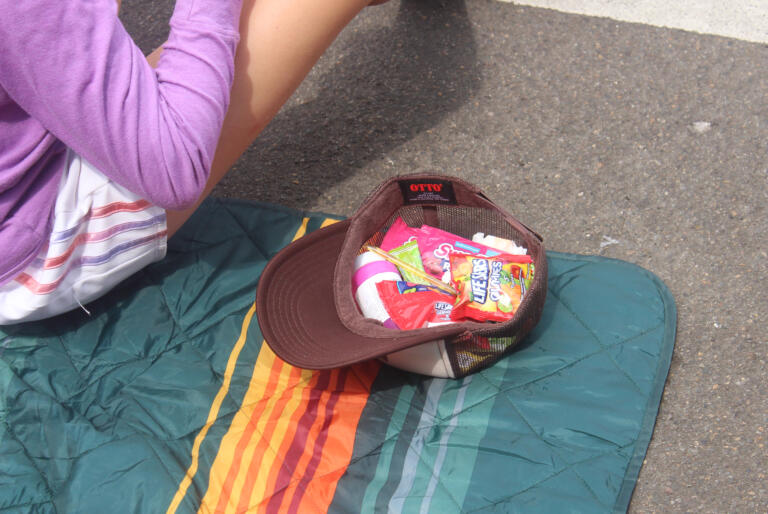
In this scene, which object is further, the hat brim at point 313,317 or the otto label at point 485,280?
the otto label at point 485,280

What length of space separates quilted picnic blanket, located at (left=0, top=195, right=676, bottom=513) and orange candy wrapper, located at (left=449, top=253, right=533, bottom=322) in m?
0.08

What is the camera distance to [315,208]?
1.47m

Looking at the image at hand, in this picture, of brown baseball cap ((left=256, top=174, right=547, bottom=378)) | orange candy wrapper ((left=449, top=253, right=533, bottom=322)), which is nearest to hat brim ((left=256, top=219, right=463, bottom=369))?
brown baseball cap ((left=256, top=174, right=547, bottom=378))

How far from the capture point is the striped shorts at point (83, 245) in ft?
3.25

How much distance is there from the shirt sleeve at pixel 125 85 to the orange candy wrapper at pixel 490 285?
437 millimetres

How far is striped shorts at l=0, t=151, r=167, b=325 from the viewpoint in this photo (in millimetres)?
989

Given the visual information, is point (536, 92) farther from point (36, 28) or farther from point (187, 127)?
point (36, 28)

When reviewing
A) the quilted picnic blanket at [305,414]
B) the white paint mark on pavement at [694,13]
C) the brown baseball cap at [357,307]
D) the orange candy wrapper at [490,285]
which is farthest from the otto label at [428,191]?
the white paint mark on pavement at [694,13]

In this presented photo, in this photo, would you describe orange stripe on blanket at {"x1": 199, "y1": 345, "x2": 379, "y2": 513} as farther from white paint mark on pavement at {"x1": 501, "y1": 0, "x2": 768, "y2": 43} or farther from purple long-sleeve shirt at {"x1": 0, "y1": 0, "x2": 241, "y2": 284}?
white paint mark on pavement at {"x1": 501, "y1": 0, "x2": 768, "y2": 43}

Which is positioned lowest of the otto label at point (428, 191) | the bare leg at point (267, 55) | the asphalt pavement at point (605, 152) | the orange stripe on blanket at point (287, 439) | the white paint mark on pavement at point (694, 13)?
the orange stripe on blanket at point (287, 439)

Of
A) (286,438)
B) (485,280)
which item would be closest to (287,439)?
(286,438)

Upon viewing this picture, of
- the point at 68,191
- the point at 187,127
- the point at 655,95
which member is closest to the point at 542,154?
the point at 655,95

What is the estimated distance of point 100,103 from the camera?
87 cm

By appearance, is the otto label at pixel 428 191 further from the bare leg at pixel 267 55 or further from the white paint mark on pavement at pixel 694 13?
the white paint mark on pavement at pixel 694 13
